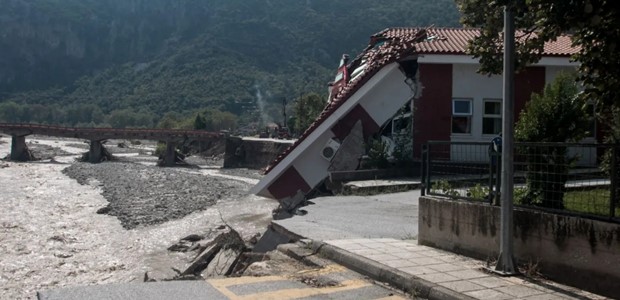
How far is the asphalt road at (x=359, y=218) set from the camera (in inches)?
424

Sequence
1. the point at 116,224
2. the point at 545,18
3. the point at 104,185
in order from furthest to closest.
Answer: the point at 104,185 < the point at 116,224 < the point at 545,18

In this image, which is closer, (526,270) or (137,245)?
(526,270)

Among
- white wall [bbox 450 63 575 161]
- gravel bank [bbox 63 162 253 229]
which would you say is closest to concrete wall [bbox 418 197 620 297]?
white wall [bbox 450 63 575 161]

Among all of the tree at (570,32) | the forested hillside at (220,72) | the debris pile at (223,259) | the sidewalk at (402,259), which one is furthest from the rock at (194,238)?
the forested hillside at (220,72)

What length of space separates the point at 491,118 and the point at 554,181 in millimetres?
14023

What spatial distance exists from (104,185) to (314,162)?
2306cm

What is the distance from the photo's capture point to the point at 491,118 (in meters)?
20.9

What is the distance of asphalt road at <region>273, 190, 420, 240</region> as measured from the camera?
1077 cm

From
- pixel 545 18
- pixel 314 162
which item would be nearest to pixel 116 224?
pixel 314 162

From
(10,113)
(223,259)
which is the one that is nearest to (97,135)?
(223,259)

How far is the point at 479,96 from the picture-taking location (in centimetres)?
2078

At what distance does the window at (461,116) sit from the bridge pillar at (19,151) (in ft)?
190

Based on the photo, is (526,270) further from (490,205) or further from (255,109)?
(255,109)

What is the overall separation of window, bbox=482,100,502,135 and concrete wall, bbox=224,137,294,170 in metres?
32.2
